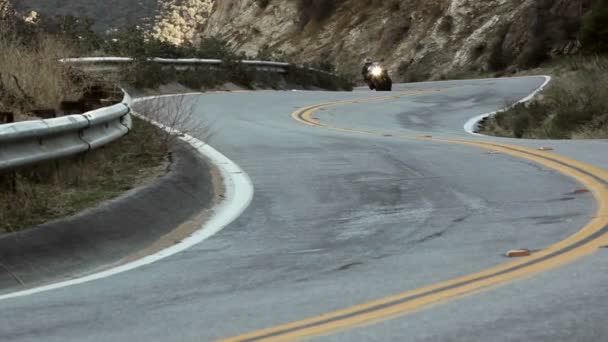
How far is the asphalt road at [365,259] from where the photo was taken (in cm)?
543

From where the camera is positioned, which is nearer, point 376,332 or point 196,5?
point 376,332

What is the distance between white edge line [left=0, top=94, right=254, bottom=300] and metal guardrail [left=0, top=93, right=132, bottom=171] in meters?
1.30

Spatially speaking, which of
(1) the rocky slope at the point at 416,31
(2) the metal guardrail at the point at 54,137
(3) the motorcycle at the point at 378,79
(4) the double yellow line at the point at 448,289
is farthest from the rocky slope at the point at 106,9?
(4) the double yellow line at the point at 448,289

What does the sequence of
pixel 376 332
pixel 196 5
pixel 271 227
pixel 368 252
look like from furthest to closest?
pixel 196 5 < pixel 271 227 < pixel 368 252 < pixel 376 332

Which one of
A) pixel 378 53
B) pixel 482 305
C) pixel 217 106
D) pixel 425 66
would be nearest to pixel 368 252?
pixel 482 305

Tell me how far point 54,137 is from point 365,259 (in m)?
3.24

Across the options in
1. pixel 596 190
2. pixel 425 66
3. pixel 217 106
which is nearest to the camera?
pixel 596 190

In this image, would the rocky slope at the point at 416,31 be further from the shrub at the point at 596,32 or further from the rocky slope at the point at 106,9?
the rocky slope at the point at 106,9

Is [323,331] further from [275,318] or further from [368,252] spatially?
[368,252]

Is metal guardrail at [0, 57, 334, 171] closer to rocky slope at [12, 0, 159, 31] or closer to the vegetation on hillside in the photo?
the vegetation on hillside

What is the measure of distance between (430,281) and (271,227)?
117 inches

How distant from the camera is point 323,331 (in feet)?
17.3

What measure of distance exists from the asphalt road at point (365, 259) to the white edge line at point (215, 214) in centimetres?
15

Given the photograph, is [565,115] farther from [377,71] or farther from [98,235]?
[377,71]
